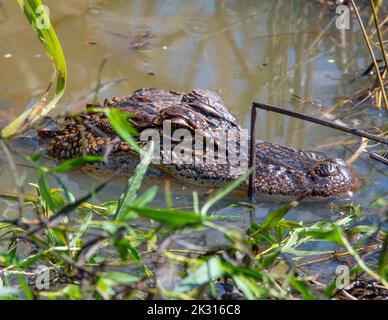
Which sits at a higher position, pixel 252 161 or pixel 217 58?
pixel 217 58

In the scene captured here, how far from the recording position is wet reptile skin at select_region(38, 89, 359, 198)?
4.19 meters

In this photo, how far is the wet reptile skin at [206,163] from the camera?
4191 mm

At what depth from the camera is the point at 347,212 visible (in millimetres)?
4164

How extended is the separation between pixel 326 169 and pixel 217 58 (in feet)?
7.26

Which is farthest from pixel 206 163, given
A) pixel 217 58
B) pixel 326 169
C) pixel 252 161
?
pixel 217 58

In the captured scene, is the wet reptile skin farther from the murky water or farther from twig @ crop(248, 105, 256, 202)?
the murky water

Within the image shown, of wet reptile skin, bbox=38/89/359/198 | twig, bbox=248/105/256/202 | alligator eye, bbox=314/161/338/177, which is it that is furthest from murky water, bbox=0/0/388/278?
twig, bbox=248/105/256/202

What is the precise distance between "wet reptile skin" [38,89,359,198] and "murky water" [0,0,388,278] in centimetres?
23

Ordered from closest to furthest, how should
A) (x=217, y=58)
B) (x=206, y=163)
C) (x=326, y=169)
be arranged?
1. (x=326, y=169)
2. (x=206, y=163)
3. (x=217, y=58)

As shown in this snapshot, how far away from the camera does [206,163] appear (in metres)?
4.31

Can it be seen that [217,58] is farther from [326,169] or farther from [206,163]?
[326,169]
